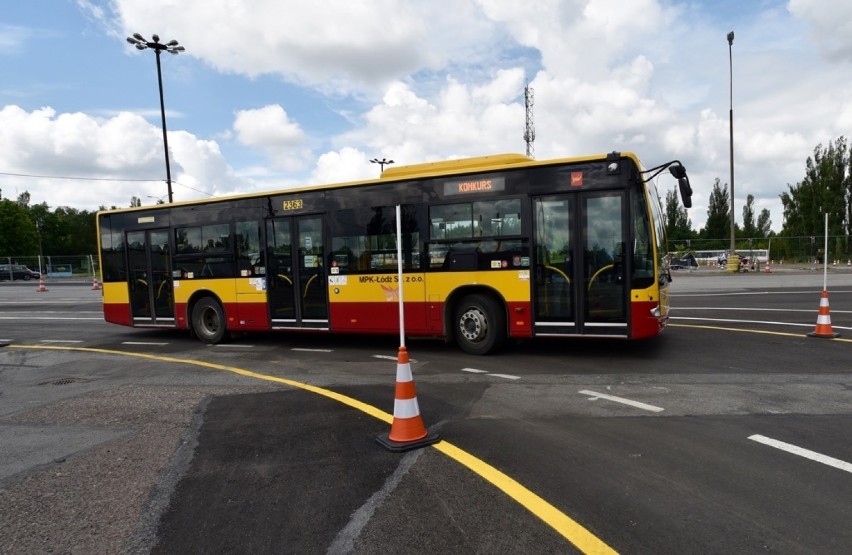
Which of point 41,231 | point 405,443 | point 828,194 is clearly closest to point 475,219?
point 405,443

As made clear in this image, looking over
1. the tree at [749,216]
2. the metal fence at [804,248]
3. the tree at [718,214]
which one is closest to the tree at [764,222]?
the tree at [749,216]

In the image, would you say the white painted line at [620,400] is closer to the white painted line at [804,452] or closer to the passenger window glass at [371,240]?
the white painted line at [804,452]

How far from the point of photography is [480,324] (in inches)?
356

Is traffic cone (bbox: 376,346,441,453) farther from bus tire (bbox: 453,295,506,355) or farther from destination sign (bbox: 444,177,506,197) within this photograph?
destination sign (bbox: 444,177,506,197)

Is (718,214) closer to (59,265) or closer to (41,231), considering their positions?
(59,265)

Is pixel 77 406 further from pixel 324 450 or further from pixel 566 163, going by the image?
pixel 566 163

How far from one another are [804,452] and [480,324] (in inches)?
204

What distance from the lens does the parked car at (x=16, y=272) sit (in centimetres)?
4947

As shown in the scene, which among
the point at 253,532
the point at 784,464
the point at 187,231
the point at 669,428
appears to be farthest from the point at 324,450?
the point at 187,231

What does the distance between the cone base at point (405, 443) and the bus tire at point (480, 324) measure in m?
4.17

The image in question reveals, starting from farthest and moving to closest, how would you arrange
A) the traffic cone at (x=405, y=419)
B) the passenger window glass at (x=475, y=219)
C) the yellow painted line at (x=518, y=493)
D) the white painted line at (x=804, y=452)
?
the passenger window glass at (x=475, y=219) < the traffic cone at (x=405, y=419) < the white painted line at (x=804, y=452) < the yellow painted line at (x=518, y=493)

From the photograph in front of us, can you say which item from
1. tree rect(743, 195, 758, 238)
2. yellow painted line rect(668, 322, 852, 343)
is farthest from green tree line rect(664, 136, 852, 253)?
yellow painted line rect(668, 322, 852, 343)

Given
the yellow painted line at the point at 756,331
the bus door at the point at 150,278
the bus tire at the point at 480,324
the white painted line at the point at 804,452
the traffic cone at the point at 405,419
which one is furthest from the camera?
the bus door at the point at 150,278

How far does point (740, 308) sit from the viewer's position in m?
14.4
